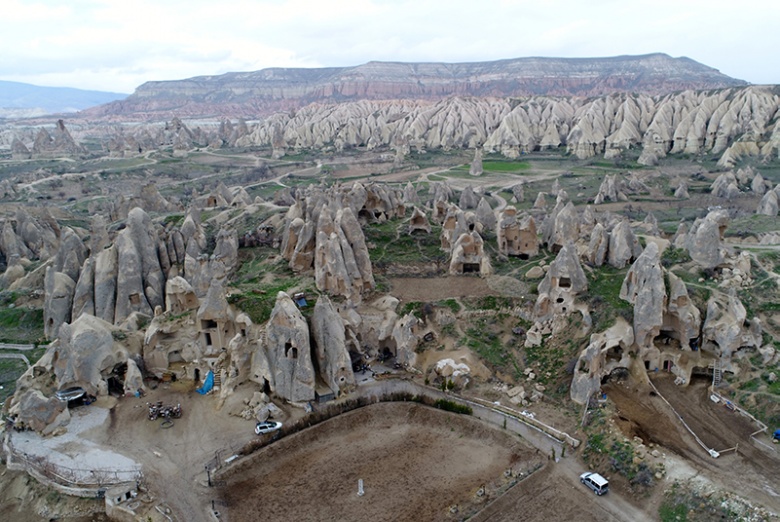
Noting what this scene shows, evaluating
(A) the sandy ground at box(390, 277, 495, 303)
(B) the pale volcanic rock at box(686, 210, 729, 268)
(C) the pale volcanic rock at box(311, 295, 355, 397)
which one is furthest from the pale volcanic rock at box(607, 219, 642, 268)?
(C) the pale volcanic rock at box(311, 295, 355, 397)

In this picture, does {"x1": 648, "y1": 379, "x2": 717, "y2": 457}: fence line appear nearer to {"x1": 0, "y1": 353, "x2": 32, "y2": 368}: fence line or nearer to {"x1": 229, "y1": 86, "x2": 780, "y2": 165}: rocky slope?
{"x1": 0, "y1": 353, "x2": 32, "y2": 368}: fence line

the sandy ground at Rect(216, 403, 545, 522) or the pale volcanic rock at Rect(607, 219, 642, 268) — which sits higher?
the pale volcanic rock at Rect(607, 219, 642, 268)

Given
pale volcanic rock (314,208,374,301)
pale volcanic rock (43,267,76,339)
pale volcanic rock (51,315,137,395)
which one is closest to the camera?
pale volcanic rock (51,315,137,395)

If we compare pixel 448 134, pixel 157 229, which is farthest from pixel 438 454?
pixel 448 134

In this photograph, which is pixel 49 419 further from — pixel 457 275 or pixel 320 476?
pixel 457 275

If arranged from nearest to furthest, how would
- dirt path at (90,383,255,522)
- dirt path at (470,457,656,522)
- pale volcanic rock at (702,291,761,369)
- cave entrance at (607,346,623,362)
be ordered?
dirt path at (470,457,656,522) < dirt path at (90,383,255,522) < pale volcanic rock at (702,291,761,369) < cave entrance at (607,346,623,362)

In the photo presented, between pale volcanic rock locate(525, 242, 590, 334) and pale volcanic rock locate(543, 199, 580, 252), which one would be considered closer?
pale volcanic rock locate(525, 242, 590, 334)

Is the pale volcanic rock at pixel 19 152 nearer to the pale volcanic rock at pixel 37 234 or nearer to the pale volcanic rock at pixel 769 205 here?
the pale volcanic rock at pixel 37 234

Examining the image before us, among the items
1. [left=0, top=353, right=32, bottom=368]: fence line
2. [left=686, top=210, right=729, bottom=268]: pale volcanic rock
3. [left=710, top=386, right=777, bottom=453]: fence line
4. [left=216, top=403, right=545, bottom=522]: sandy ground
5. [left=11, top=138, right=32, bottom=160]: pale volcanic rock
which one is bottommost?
[left=0, top=353, right=32, bottom=368]: fence line
